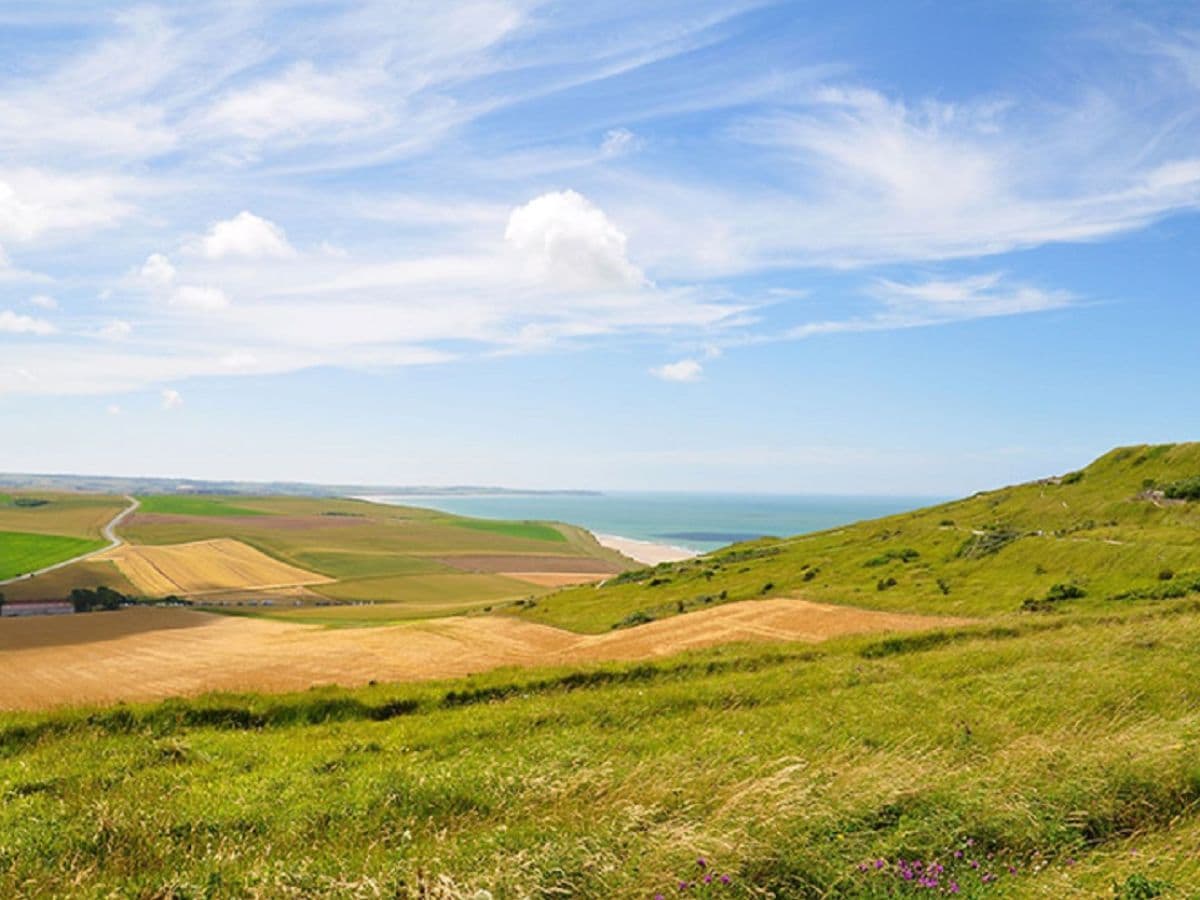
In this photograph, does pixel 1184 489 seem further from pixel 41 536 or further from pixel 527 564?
pixel 41 536

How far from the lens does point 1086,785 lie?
980 centimetres

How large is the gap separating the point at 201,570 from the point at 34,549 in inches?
1092

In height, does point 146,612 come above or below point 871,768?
below

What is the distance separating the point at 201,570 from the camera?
113 metres

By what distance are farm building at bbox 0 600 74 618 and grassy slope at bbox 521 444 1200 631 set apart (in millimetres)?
46019

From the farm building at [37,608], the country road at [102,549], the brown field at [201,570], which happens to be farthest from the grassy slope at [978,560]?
the country road at [102,549]

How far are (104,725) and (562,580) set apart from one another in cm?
10571

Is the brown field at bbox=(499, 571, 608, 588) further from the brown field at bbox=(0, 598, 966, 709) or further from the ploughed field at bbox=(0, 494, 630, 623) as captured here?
the brown field at bbox=(0, 598, 966, 709)

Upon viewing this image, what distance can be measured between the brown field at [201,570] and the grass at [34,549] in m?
5.49

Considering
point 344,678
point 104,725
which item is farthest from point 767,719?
point 344,678

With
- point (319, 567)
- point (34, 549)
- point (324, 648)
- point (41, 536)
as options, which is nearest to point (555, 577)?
point (319, 567)

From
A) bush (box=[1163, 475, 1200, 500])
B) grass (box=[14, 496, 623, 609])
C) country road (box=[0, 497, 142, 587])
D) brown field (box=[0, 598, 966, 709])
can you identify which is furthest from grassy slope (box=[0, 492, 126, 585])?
bush (box=[1163, 475, 1200, 500])

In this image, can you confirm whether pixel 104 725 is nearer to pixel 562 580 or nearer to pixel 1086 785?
pixel 1086 785

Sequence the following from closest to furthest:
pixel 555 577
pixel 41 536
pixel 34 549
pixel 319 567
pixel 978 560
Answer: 1. pixel 978 560
2. pixel 34 549
3. pixel 555 577
4. pixel 319 567
5. pixel 41 536
